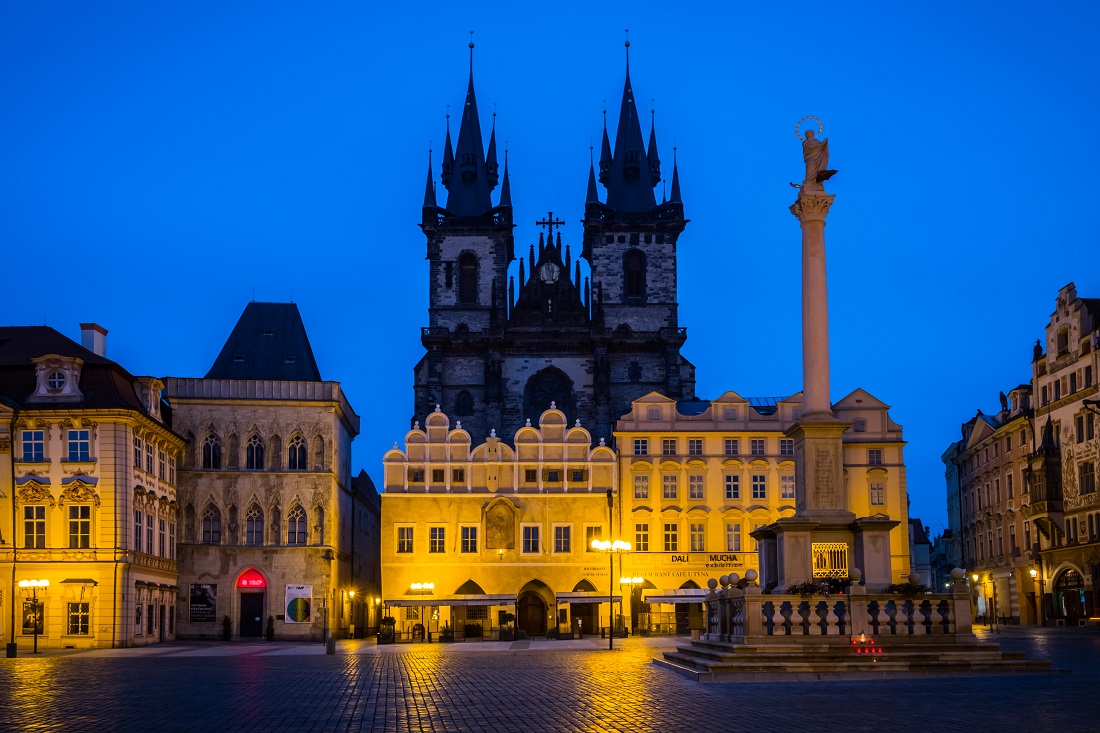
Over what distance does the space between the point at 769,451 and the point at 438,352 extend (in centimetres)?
2791

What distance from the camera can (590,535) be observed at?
71.4 m

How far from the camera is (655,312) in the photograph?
97750 millimetres

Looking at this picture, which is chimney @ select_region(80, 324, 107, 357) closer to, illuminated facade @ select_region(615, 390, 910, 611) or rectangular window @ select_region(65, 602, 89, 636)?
rectangular window @ select_region(65, 602, 89, 636)

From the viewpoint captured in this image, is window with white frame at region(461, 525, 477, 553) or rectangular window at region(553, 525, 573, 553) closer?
window with white frame at region(461, 525, 477, 553)

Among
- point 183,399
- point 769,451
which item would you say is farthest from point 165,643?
point 769,451

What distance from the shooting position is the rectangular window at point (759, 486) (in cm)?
7450

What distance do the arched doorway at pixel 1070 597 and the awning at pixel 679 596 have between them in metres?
17.5

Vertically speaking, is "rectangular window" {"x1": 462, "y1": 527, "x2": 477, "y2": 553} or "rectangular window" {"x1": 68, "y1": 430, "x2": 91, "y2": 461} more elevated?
"rectangular window" {"x1": 68, "y1": 430, "x2": 91, "y2": 461}

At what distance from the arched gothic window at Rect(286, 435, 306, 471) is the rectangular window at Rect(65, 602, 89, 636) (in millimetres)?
13553

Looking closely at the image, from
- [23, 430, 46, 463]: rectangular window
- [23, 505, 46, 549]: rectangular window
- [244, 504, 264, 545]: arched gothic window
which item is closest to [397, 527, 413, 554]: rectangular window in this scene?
[244, 504, 264, 545]: arched gothic window

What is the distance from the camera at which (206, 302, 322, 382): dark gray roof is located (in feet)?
226

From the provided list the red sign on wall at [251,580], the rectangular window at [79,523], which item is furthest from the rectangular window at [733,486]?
the rectangular window at [79,523]

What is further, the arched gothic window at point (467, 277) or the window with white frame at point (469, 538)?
the arched gothic window at point (467, 277)

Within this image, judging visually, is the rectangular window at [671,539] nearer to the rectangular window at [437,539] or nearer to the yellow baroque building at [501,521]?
the yellow baroque building at [501,521]
